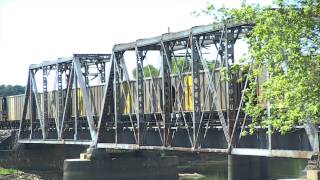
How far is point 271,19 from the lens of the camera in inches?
825

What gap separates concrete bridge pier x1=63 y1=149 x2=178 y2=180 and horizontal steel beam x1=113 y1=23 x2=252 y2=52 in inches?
370

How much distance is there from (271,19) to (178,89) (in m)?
17.3

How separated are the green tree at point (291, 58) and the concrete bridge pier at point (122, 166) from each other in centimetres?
2789

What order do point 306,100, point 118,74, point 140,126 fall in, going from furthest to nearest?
point 118,74 → point 140,126 → point 306,100

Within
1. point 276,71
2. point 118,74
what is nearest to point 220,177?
point 118,74

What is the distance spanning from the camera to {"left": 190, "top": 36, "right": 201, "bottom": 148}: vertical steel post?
35.0m

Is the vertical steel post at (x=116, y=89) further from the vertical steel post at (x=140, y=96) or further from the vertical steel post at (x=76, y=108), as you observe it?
the vertical steel post at (x=76, y=108)

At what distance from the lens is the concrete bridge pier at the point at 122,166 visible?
48.0m

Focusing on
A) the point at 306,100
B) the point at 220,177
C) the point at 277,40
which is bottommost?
the point at 220,177

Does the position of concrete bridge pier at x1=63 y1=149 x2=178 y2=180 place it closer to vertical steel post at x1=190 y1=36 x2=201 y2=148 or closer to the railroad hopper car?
the railroad hopper car

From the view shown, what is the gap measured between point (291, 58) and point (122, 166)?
3105cm

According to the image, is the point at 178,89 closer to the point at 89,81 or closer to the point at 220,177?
the point at 89,81

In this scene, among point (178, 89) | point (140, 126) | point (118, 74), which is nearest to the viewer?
point (178, 89)

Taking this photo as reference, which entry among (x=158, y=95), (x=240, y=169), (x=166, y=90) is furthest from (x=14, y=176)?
(x=166, y=90)
